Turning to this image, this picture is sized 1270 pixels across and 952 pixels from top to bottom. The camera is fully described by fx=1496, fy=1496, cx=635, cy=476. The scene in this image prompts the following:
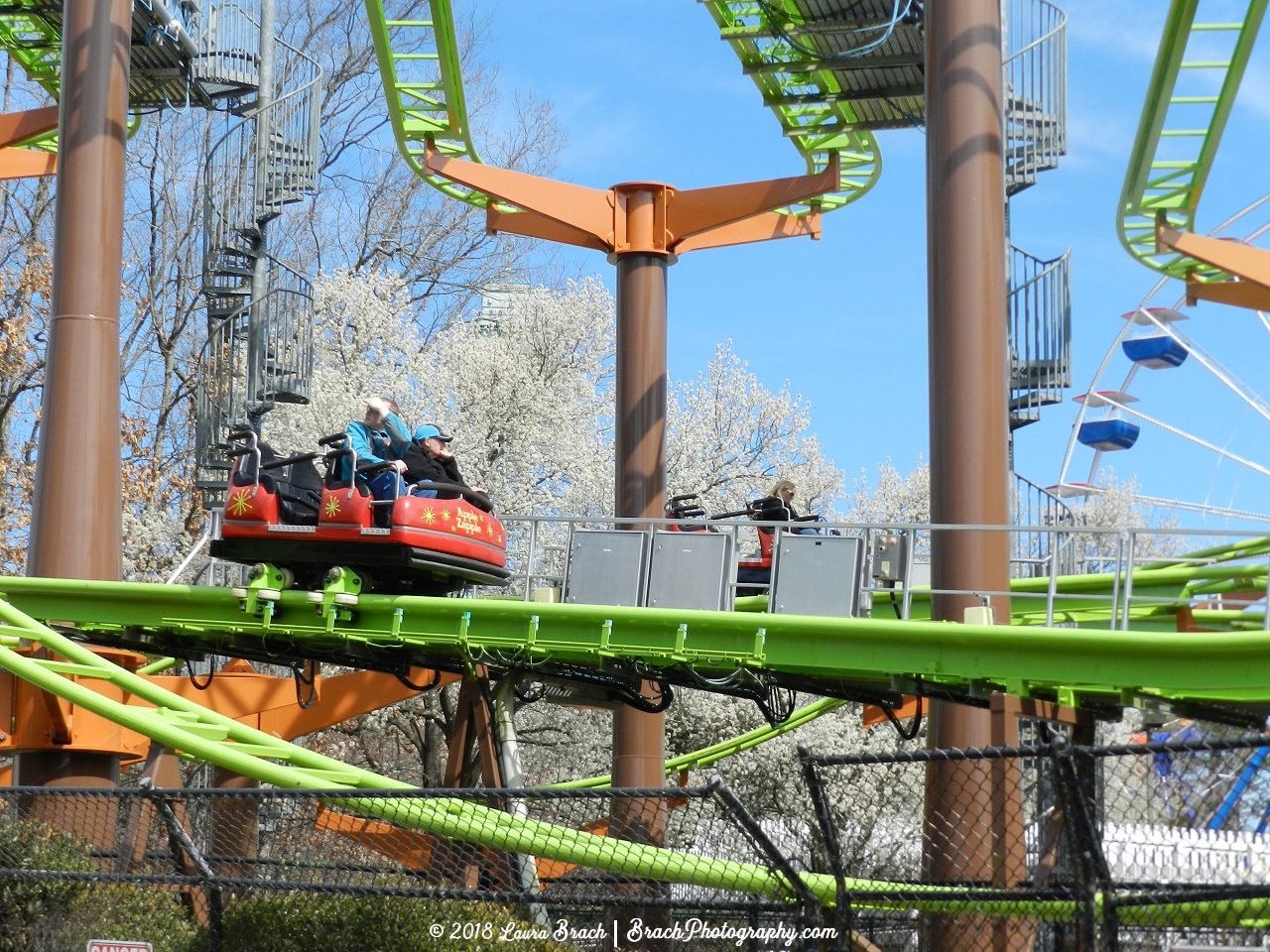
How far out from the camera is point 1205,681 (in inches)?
368

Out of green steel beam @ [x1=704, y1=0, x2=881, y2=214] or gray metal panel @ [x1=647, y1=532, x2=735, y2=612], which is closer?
gray metal panel @ [x1=647, y1=532, x2=735, y2=612]

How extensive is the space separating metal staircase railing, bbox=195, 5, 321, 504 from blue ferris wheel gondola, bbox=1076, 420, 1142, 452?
708 inches

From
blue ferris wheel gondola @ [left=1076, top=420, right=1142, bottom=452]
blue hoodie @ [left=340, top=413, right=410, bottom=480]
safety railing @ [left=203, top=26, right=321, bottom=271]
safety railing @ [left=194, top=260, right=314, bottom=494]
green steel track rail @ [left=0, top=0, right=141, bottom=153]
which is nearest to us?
blue hoodie @ [left=340, top=413, right=410, bottom=480]

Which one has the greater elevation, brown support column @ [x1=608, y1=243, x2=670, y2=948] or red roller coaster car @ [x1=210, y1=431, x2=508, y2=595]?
brown support column @ [x1=608, y1=243, x2=670, y2=948]

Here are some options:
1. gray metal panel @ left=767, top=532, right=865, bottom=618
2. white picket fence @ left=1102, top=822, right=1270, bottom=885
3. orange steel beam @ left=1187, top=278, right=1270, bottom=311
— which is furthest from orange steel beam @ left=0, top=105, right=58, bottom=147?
white picket fence @ left=1102, top=822, right=1270, bottom=885

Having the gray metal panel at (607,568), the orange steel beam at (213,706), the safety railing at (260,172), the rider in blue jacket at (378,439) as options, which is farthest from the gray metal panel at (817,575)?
the safety railing at (260,172)

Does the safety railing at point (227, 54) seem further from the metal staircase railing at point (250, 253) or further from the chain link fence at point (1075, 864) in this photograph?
the chain link fence at point (1075, 864)

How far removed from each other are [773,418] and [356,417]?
8.28 meters

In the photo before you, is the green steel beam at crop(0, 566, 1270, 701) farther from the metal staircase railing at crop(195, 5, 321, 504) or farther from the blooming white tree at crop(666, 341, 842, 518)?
the blooming white tree at crop(666, 341, 842, 518)

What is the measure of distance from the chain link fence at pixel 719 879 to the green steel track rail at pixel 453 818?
3cm

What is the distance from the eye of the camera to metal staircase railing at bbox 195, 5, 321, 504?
21484mm

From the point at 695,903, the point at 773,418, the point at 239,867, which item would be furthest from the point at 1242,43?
the point at 773,418

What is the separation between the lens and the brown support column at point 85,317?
14.8 metres

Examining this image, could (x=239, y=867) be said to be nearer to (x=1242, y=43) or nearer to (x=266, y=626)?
(x=266, y=626)
